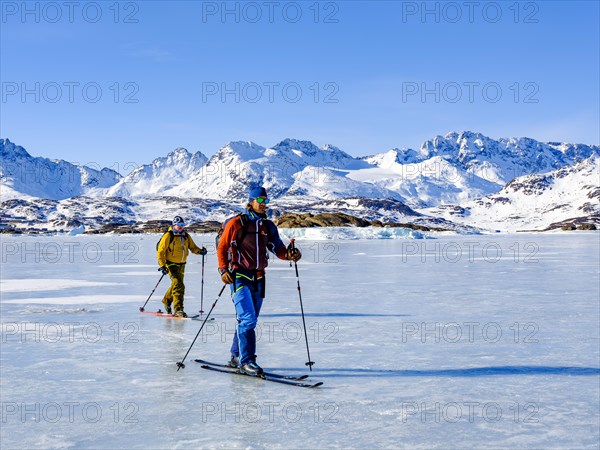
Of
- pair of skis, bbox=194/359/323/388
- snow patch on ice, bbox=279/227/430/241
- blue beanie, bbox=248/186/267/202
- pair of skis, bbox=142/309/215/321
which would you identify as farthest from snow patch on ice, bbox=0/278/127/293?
snow patch on ice, bbox=279/227/430/241

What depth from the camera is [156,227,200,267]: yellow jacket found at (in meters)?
14.3

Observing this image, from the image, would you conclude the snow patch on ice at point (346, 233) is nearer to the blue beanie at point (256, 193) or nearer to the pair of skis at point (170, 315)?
the pair of skis at point (170, 315)

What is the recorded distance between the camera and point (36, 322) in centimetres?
1307

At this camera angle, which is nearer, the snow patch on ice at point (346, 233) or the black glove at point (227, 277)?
the black glove at point (227, 277)

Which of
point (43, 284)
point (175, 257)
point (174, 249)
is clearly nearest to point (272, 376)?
point (175, 257)

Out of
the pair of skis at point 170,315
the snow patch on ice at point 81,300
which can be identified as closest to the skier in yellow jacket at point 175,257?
the pair of skis at point 170,315

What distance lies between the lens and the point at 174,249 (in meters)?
14.4

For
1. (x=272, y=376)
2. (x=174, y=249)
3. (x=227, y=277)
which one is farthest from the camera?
(x=174, y=249)

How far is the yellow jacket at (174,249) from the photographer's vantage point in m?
14.3

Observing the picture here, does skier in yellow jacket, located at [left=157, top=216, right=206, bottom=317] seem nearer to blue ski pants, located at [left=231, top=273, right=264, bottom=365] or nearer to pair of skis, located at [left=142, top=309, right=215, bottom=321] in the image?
pair of skis, located at [left=142, top=309, right=215, bottom=321]

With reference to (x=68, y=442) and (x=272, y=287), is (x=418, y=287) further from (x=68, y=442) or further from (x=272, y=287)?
(x=68, y=442)

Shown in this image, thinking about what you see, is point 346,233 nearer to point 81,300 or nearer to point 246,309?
point 81,300

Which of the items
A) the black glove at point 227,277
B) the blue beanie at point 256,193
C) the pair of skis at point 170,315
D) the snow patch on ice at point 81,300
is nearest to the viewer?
the black glove at point 227,277

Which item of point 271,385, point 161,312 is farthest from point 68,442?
point 161,312
